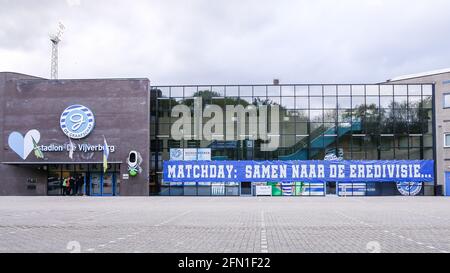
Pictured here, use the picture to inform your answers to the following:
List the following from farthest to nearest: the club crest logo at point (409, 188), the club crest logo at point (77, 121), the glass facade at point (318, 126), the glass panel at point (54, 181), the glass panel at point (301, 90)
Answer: the glass panel at point (54, 181)
the glass panel at point (301, 90)
the glass facade at point (318, 126)
the club crest logo at point (409, 188)
the club crest logo at point (77, 121)

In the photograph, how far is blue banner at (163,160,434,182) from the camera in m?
50.1

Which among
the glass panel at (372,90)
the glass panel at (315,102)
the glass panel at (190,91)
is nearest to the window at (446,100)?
the glass panel at (372,90)

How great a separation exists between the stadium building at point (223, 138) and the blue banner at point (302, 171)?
81mm

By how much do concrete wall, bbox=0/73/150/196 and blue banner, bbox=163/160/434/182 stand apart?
3.68m

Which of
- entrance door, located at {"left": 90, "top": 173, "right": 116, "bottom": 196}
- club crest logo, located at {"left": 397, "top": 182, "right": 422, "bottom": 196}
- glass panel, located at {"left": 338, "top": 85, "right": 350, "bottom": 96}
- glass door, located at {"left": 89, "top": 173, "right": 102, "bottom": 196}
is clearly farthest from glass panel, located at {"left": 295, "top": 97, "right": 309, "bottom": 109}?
glass door, located at {"left": 89, "top": 173, "right": 102, "bottom": 196}

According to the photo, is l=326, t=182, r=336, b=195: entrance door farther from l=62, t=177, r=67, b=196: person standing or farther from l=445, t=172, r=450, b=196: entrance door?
l=62, t=177, r=67, b=196: person standing

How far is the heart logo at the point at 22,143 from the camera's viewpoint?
165ft

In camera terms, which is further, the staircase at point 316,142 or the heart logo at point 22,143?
the staircase at point 316,142

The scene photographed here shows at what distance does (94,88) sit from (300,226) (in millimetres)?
34275

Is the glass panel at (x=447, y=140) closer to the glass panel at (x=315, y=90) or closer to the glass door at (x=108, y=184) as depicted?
the glass panel at (x=315, y=90)

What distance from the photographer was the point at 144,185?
1954 inches

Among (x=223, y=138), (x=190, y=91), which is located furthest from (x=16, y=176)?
(x=223, y=138)

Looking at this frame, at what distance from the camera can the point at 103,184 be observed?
5175cm

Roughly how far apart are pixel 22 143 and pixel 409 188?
104 feet
